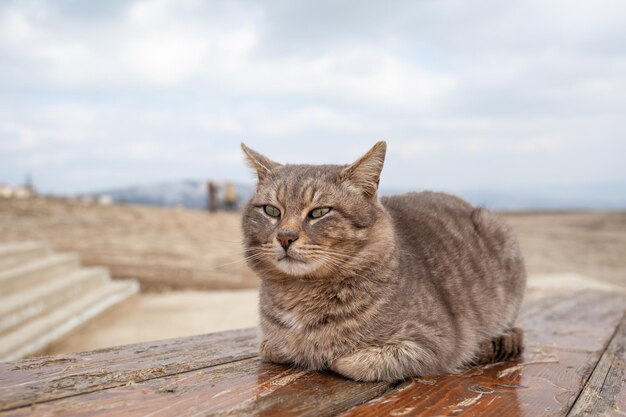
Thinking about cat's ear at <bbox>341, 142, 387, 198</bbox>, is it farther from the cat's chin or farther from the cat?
the cat's chin

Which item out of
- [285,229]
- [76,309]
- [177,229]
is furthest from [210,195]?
[285,229]

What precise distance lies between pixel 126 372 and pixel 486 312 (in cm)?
181

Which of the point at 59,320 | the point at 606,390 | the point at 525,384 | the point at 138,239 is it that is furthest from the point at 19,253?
the point at 606,390

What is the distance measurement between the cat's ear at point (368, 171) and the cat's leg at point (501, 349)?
100 centimetres

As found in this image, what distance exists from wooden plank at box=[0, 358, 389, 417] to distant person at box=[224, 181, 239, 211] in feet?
56.3

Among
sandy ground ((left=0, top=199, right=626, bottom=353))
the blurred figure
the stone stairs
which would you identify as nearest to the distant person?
the blurred figure

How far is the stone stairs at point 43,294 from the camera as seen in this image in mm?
6059

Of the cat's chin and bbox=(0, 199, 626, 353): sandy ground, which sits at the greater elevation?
the cat's chin

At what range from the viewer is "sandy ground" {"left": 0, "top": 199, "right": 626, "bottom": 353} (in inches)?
291

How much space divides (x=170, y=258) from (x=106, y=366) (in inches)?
355

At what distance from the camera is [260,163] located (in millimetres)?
2572

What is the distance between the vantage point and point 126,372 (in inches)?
80.2

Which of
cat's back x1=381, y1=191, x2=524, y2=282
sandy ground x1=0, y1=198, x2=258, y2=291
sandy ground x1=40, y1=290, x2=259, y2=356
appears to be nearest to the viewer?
cat's back x1=381, y1=191, x2=524, y2=282

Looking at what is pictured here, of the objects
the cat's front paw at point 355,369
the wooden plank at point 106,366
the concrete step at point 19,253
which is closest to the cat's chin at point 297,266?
the cat's front paw at point 355,369
